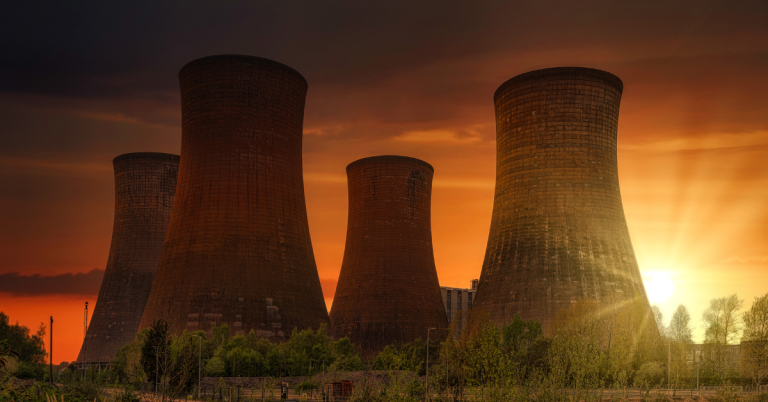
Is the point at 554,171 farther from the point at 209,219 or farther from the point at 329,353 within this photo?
the point at 209,219

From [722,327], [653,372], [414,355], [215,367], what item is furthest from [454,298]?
[215,367]

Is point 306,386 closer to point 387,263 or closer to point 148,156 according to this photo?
point 387,263

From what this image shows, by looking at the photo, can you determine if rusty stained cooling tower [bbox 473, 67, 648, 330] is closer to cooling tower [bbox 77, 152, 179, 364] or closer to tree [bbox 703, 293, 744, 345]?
tree [bbox 703, 293, 744, 345]

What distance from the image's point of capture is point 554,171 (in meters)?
32.2

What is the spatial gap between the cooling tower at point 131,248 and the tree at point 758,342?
32.5 metres

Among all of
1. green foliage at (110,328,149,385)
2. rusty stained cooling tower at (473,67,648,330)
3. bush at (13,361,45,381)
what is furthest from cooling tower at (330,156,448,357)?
bush at (13,361,45,381)

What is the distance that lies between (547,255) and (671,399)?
11359 millimetres

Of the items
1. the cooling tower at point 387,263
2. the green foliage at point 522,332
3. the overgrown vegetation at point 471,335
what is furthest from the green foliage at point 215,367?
the cooling tower at point 387,263

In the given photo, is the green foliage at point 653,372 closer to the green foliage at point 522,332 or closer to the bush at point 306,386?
the green foliage at point 522,332

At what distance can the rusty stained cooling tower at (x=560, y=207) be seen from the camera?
31344 millimetres

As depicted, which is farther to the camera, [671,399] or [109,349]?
[109,349]

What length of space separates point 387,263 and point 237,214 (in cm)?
1463

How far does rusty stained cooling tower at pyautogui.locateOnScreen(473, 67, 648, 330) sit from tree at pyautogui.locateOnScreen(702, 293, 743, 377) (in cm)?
663


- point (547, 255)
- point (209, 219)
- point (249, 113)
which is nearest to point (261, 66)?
point (249, 113)
